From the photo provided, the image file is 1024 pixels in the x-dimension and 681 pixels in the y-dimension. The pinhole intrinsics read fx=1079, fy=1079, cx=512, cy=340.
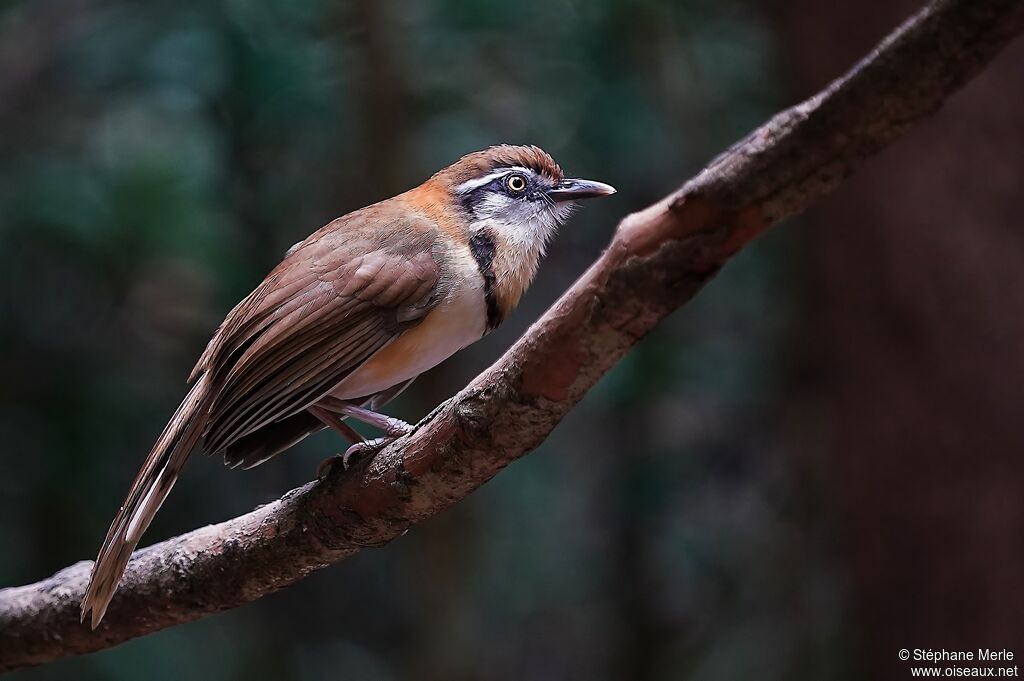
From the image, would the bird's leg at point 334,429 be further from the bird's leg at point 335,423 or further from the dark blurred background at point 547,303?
the dark blurred background at point 547,303

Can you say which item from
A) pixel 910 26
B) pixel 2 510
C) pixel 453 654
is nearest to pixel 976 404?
pixel 453 654

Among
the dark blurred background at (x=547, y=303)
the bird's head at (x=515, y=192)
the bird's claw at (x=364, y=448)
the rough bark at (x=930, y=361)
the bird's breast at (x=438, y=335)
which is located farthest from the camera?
the dark blurred background at (x=547, y=303)

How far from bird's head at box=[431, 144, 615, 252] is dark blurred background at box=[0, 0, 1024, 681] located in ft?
4.68

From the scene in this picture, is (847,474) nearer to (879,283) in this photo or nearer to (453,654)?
(879,283)

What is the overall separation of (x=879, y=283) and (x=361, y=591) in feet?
10.7

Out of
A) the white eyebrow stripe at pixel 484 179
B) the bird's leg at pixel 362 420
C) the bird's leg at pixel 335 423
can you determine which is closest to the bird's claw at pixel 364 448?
the bird's leg at pixel 362 420

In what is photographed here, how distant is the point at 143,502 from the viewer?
2723 mm

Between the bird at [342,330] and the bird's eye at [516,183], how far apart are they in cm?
6

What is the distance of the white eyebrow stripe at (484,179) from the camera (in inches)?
129

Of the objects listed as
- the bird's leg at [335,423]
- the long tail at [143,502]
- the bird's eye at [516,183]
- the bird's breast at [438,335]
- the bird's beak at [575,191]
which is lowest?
the long tail at [143,502]

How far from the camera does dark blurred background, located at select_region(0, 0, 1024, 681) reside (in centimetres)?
450

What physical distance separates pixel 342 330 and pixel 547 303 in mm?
3581

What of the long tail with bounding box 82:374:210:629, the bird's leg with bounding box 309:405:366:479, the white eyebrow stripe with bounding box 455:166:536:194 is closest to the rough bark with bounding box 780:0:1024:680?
the white eyebrow stripe with bounding box 455:166:536:194

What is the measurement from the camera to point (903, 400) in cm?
462
